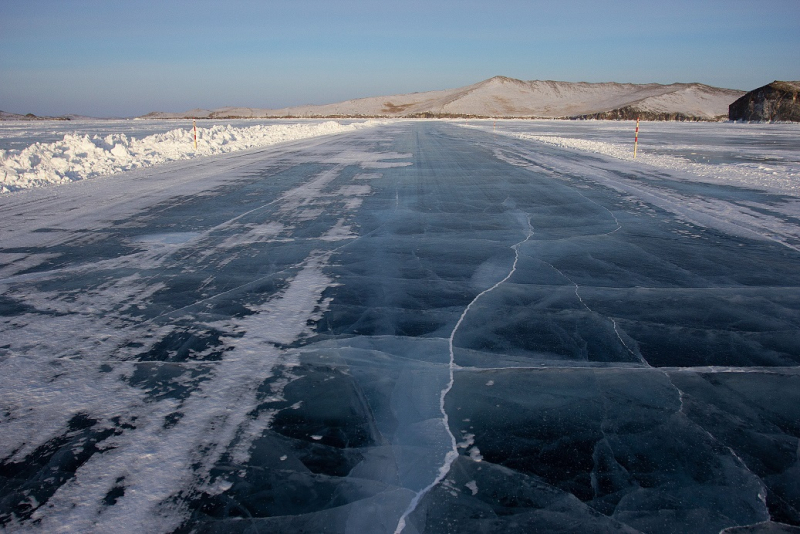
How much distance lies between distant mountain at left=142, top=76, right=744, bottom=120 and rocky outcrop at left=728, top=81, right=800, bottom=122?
58.3m

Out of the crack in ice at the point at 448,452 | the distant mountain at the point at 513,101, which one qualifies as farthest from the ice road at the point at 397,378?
the distant mountain at the point at 513,101

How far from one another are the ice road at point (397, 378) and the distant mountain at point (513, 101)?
137m

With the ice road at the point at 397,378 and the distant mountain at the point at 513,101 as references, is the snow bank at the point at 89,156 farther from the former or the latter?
the distant mountain at the point at 513,101

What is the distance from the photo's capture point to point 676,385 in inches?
131

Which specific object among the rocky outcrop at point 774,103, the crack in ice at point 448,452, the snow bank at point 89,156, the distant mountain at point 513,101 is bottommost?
the crack in ice at point 448,452

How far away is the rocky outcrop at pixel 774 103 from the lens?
68.7 meters

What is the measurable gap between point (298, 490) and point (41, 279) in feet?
13.7

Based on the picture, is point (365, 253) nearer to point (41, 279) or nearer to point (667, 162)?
point (41, 279)

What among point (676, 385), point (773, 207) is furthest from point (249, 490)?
point (773, 207)

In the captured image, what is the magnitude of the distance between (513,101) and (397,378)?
17821cm

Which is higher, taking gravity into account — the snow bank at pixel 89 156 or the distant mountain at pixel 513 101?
the distant mountain at pixel 513 101

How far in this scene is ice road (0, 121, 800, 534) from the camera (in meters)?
2.34

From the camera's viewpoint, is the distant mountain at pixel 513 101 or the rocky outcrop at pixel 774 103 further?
the distant mountain at pixel 513 101

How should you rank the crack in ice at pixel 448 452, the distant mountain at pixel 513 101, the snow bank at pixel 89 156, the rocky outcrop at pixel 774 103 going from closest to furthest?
the crack in ice at pixel 448 452
the snow bank at pixel 89 156
the rocky outcrop at pixel 774 103
the distant mountain at pixel 513 101
